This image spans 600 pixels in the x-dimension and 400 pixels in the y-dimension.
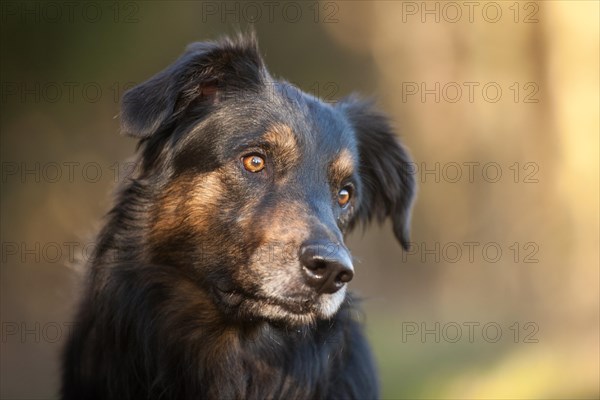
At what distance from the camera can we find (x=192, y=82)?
421 centimetres

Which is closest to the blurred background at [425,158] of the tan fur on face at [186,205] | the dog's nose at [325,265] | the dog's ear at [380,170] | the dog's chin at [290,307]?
the dog's ear at [380,170]

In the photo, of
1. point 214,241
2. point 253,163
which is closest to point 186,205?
point 214,241

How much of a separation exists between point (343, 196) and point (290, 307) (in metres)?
0.89

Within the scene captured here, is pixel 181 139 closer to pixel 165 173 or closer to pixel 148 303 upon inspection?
pixel 165 173

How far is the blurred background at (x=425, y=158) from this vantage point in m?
8.55

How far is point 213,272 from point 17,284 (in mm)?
5655

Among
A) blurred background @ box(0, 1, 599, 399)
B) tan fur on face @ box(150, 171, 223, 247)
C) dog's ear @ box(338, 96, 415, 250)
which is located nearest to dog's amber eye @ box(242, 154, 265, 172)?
tan fur on face @ box(150, 171, 223, 247)

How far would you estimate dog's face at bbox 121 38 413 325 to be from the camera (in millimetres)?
3748

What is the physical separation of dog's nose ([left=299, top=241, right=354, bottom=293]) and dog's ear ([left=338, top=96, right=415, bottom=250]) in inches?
49.0

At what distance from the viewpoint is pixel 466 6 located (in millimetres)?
12531

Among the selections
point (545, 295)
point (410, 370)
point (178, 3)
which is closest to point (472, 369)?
point (410, 370)

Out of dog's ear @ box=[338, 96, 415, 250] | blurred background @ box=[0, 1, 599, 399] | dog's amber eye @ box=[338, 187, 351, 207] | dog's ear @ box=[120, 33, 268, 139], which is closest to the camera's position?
dog's ear @ box=[120, 33, 268, 139]

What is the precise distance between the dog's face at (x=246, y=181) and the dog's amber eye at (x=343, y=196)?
0.04 ft

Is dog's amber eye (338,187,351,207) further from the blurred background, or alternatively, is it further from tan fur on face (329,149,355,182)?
the blurred background
